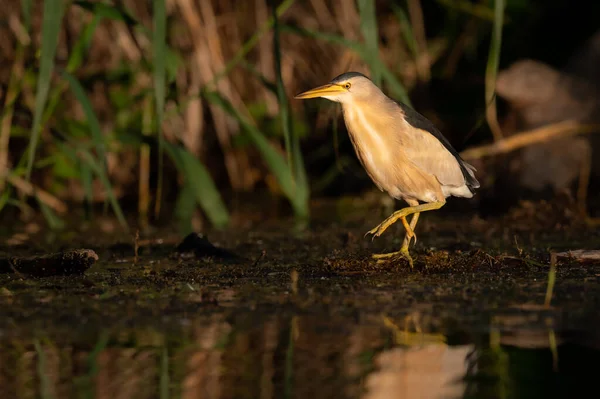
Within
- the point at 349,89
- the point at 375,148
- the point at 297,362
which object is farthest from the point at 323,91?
the point at 297,362

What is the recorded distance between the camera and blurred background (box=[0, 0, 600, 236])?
6785 mm

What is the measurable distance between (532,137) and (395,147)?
2.67 metres

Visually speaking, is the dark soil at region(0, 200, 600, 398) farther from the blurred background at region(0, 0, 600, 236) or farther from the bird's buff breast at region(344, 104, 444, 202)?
the blurred background at region(0, 0, 600, 236)

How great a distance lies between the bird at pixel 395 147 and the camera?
183 inches

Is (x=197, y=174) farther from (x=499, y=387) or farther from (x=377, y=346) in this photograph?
(x=499, y=387)

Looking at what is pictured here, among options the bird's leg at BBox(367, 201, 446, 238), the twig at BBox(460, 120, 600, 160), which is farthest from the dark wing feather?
the twig at BBox(460, 120, 600, 160)

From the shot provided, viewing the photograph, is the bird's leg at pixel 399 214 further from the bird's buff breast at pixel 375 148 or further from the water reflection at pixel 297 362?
the water reflection at pixel 297 362

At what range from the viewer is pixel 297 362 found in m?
2.78

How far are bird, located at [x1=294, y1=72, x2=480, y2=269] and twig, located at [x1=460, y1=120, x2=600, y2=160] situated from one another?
2140mm

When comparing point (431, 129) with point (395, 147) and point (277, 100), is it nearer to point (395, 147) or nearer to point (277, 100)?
point (395, 147)

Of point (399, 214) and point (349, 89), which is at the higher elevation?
point (349, 89)

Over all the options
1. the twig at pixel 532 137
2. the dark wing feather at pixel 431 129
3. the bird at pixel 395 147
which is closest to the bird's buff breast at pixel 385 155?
the bird at pixel 395 147

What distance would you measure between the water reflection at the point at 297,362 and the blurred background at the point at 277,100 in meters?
2.74

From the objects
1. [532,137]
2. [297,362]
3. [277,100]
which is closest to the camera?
[297,362]
